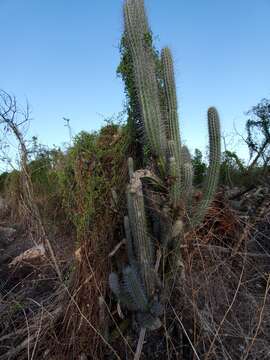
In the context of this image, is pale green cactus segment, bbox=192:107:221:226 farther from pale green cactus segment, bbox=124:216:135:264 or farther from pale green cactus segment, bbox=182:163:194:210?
pale green cactus segment, bbox=124:216:135:264

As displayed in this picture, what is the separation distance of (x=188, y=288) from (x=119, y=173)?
3.94ft

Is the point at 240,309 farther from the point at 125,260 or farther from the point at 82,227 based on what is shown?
the point at 82,227

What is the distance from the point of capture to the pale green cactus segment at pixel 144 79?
3.35 m

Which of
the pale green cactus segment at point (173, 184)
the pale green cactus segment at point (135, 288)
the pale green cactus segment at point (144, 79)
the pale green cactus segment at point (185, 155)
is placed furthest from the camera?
the pale green cactus segment at point (185, 155)

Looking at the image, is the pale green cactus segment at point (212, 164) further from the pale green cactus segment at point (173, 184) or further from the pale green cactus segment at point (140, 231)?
the pale green cactus segment at point (140, 231)

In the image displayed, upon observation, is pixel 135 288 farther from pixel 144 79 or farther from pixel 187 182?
pixel 144 79

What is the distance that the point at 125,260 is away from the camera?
3365 mm

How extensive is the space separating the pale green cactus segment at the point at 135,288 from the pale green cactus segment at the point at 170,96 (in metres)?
1.22

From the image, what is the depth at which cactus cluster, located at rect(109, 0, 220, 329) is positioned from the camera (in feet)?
10.1

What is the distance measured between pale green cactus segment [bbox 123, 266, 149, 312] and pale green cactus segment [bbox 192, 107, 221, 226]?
2.53 ft

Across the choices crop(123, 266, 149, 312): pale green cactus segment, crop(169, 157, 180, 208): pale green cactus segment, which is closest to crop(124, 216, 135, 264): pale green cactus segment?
crop(123, 266, 149, 312): pale green cactus segment

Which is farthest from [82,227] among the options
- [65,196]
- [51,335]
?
[51,335]

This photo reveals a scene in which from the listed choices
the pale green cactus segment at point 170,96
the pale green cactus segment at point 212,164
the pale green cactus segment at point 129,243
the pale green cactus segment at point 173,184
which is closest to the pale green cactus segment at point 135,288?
the pale green cactus segment at point 129,243

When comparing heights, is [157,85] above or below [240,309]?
above
